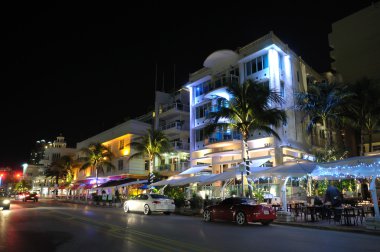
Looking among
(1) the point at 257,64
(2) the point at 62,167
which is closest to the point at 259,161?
(1) the point at 257,64

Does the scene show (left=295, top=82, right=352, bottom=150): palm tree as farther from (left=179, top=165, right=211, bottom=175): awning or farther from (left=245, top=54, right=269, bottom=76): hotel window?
(left=179, top=165, right=211, bottom=175): awning

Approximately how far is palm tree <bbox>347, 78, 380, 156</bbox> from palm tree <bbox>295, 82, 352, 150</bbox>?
5.35ft

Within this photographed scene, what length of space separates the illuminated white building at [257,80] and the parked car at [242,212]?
15.2 m

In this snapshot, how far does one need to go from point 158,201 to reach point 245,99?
32.3ft

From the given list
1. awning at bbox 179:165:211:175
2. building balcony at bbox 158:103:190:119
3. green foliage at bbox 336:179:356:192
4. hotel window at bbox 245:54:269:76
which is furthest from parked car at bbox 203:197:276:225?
building balcony at bbox 158:103:190:119

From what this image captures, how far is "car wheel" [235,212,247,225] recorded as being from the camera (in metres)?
15.8

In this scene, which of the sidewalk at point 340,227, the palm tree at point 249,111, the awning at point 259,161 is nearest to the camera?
the sidewalk at point 340,227

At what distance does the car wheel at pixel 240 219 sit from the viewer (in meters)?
15.8

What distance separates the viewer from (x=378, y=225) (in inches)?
539

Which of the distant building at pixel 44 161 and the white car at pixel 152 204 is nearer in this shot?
the white car at pixel 152 204

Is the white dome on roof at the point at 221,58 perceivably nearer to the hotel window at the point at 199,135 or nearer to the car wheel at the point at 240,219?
the hotel window at the point at 199,135

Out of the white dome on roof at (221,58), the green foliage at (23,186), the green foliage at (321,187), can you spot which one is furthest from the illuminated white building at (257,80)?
the green foliage at (23,186)

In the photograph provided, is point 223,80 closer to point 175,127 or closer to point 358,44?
point 175,127

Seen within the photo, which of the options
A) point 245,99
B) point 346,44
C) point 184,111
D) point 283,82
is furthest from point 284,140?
point 346,44
